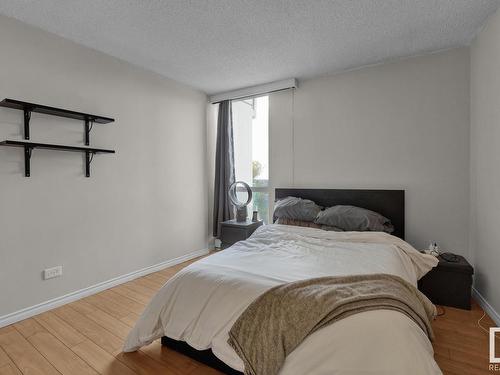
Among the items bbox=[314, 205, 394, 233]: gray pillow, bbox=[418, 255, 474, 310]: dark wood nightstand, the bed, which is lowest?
bbox=[418, 255, 474, 310]: dark wood nightstand

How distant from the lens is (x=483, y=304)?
2.37 meters

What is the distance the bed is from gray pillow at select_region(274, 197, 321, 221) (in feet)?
0.77

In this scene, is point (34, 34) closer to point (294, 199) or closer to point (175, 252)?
point (175, 252)

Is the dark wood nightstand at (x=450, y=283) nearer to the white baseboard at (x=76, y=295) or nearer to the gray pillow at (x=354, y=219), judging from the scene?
the gray pillow at (x=354, y=219)

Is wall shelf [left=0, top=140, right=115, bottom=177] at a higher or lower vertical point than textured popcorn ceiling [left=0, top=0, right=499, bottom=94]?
lower

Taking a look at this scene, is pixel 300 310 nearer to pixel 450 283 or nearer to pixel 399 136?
pixel 450 283

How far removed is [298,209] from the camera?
122 inches

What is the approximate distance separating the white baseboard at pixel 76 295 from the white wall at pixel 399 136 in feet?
6.72

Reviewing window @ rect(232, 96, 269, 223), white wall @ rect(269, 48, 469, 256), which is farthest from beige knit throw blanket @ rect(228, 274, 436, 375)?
window @ rect(232, 96, 269, 223)

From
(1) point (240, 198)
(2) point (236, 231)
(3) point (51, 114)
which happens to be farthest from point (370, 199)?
(3) point (51, 114)

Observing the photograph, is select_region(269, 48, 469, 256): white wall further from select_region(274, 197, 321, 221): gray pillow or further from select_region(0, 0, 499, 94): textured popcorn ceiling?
select_region(274, 197, 321, 221): gray pillow

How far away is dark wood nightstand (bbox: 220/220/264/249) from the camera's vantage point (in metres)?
3.43

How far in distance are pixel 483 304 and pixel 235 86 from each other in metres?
3.61

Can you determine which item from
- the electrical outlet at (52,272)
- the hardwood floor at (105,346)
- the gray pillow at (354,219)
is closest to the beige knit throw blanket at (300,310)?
the hardwood floor at (105,346)
